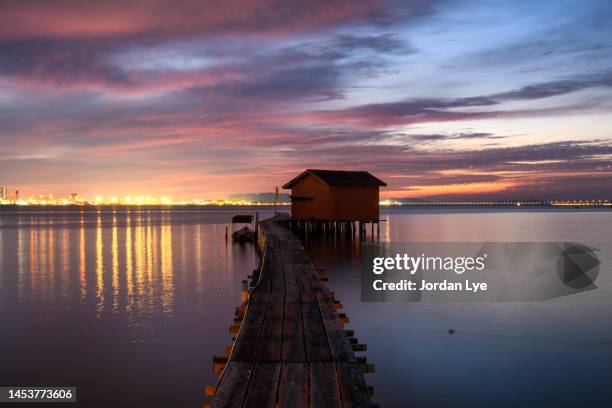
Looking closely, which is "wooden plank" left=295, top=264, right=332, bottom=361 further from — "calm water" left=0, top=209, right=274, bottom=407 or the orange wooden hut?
the orange wooden hut

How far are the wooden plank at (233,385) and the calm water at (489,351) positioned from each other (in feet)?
11.6

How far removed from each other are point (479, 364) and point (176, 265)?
19576 millimetres

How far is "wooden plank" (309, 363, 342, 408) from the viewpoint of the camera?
571 centimetres

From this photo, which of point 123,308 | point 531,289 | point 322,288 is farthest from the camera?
point 531,289

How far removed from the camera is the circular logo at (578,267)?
21328 mm

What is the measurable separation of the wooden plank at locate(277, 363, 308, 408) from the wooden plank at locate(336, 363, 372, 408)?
17.1 inches

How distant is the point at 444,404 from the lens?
29.7ft

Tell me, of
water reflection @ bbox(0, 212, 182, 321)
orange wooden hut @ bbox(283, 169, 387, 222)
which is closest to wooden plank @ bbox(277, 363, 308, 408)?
water reflection @ bbox(0, 212, 182, 321)

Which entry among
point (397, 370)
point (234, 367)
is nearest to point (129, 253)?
point (397, 370)

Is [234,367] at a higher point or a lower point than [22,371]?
higher

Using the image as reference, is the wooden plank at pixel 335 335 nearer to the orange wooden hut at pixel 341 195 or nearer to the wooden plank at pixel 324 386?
the wooden plank at pixel 324 386

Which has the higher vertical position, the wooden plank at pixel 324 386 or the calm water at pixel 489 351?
the wooden plank at pixel 324 386

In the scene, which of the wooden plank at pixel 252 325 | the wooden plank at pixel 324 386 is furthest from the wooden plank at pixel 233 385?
the wooden plank at pixel 324 386

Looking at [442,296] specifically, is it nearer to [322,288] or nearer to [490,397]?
[322,288]
